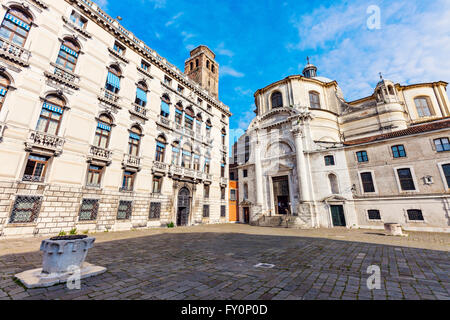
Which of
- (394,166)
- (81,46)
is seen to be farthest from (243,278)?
(394,166)

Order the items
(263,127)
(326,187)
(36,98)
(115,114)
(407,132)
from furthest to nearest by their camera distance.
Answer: (263,127) → (326,187) → (407,132) → (115,114) → (36,98)

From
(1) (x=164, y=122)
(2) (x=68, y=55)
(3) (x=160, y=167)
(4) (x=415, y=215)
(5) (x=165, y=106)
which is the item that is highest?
(2) (x=68, y=55)

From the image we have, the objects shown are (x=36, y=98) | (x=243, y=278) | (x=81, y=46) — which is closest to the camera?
(x=243, y=278)

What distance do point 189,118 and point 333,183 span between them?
19.1 meters

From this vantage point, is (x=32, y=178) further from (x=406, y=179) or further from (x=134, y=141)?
(x=406, y=179)

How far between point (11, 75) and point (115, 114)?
6028 millimetres

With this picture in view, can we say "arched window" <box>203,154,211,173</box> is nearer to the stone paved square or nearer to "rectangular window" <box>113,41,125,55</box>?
"rectangular window" <box>113,41,125,55</box>

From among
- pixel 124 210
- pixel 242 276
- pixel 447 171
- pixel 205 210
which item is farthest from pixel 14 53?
pixel 447 171

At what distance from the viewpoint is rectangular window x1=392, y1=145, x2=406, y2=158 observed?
18031 mm

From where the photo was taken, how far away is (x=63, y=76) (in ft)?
44.0

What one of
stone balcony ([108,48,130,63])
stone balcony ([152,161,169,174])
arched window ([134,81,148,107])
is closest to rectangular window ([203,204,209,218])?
stone balcony ([152,161,169,174])

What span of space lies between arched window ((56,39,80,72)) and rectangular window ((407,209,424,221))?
30822 mm
